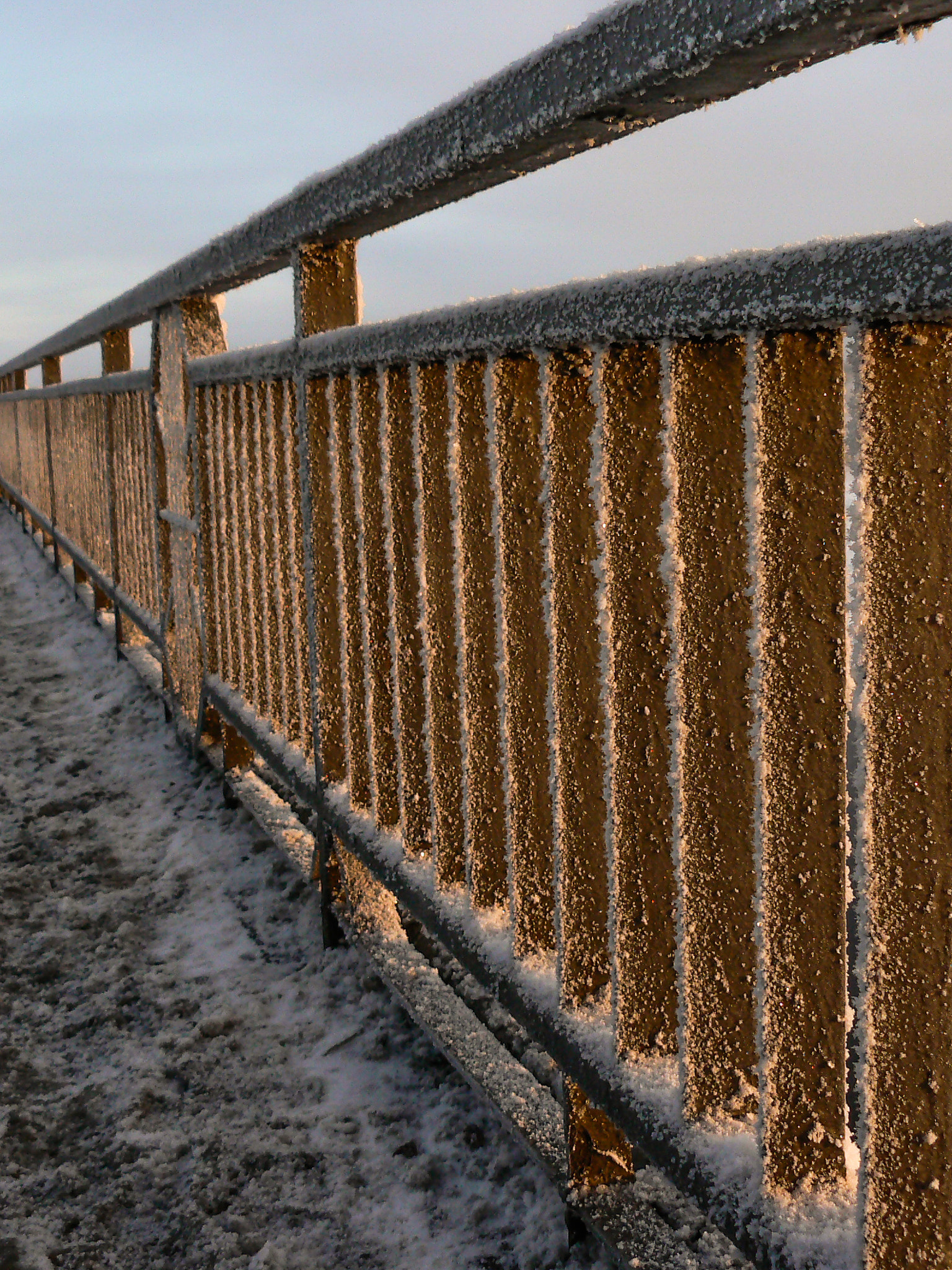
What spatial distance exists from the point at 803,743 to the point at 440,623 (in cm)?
89

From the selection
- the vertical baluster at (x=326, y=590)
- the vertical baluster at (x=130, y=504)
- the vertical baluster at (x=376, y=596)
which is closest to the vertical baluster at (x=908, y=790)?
the vertical baluster at (x=376, y=596)

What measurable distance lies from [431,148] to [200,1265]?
1.81 metres

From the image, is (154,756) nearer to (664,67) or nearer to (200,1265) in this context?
(200,1265)

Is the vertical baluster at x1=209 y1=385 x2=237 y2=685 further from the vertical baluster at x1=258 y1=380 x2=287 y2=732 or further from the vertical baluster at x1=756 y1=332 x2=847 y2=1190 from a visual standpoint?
the vertical baluster at x1=756 y1=332 x2=847 y2=1190

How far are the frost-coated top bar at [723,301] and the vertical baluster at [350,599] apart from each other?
486mm

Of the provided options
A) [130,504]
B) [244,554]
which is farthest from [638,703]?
[130,504]

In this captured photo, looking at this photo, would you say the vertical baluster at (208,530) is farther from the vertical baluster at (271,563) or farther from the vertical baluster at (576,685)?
the vertical baluster at (576,685)

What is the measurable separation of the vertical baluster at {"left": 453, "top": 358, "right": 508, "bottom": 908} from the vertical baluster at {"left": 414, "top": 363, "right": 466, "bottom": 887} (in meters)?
0.07

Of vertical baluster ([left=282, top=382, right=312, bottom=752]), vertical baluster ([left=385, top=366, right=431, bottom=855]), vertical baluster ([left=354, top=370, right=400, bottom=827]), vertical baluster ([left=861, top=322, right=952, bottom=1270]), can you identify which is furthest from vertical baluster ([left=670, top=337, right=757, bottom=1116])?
vertical baluster ([left=282, top=382, right=312, bottom=752])

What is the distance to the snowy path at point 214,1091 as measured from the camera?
1.68 m

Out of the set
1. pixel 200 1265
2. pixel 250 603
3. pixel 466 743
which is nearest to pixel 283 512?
pixel 250 603

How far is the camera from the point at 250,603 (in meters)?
3.18

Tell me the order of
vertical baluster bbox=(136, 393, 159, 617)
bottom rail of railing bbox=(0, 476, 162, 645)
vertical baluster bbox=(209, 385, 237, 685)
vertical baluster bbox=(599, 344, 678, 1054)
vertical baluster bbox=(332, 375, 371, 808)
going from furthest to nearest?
bottom rail of railing bbox=(0, 476, 162, 645), vertical baluster bbox=(136, 393, 159, 617), vertical baluster bbox=(209, 385, 237, 685), vertical baluster bbox=(332, 375, 371, 808), vertical baluster bbox=(599, 344, 678, 1054)

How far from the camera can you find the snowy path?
1684 millimetres
